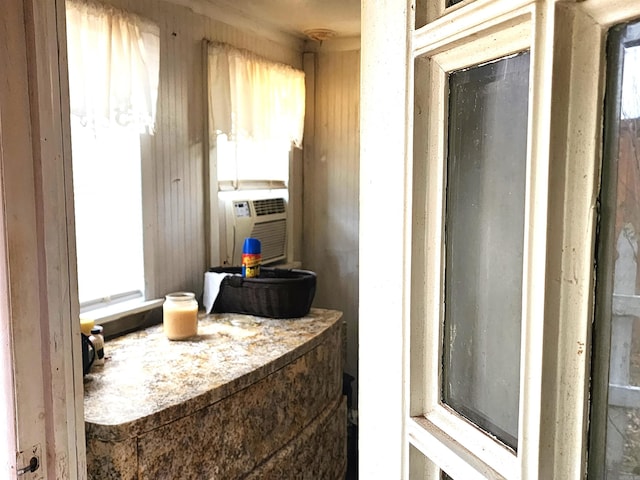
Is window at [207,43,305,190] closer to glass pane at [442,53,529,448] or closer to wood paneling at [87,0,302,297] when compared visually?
wood paneling at [87,0,302,297]

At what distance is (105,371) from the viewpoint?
180cm

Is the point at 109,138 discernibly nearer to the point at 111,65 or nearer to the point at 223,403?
the point at 111,65

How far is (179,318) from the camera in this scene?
213cm

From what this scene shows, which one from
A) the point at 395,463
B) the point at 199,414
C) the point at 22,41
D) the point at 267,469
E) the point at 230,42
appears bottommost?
the point at 267,469

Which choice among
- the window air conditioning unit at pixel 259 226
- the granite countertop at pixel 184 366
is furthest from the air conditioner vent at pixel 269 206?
the granite countertop at pixel 184 366

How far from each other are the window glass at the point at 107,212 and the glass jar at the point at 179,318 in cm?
27

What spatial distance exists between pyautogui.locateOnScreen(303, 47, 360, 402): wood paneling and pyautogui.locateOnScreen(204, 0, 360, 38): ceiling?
269 millimetres

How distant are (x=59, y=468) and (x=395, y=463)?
0.78 meters

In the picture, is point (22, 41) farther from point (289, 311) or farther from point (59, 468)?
point (289, 311)

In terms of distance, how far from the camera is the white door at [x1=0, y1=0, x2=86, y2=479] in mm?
1049

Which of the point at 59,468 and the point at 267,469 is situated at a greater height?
the point at 59,468

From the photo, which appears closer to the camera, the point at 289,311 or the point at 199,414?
the point at 199,414

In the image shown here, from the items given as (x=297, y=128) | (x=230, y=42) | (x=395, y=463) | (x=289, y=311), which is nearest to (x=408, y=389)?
(x=395, y=463)

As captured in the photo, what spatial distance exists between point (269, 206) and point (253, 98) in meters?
0.62
